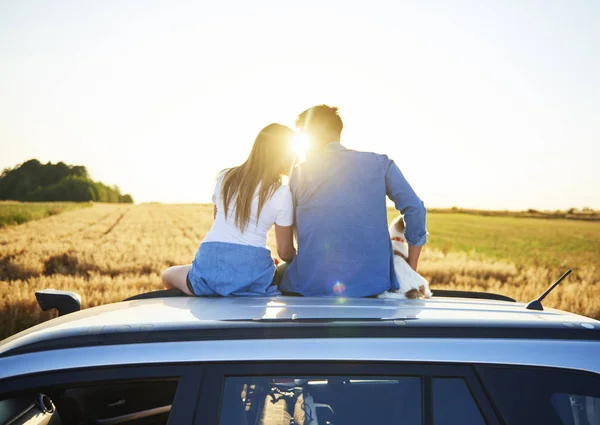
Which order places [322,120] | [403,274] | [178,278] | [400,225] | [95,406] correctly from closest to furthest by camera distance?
[95,406], [178,278], [403,274], [322,120], [400,225]

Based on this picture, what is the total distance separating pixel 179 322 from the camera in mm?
1778

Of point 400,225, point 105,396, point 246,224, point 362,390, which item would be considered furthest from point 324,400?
point 400,225

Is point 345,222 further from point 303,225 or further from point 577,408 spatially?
point 577,408

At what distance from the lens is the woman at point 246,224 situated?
10.7ft

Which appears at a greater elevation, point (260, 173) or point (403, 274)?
point (260, 173)

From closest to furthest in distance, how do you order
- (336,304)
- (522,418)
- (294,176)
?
(522,418), (336,304), (294,176)

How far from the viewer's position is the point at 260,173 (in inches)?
137

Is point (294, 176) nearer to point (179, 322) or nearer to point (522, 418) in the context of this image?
point (179, 322)

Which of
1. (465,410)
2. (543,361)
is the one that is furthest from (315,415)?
(543,361)

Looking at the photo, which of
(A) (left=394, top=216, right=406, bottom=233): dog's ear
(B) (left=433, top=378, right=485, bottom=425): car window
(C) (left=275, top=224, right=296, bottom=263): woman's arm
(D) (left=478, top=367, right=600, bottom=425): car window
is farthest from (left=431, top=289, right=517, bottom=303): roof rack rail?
(B) (left=433, top=378, right=485, bottom=425): car window

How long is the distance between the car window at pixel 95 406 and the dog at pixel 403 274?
1.78m

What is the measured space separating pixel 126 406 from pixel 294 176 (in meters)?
2.04

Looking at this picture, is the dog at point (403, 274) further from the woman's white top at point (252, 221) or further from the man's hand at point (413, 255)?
the woman's white top at point (252, 221)

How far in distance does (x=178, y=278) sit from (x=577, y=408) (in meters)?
2.44
